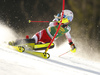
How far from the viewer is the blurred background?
5.18 meters

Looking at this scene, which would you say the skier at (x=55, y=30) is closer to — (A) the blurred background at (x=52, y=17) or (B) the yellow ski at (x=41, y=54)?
(B) the yellow ski at (x=41, y=54)

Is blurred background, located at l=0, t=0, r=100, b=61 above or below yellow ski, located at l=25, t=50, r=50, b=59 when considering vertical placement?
above

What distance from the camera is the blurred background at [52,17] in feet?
17.0

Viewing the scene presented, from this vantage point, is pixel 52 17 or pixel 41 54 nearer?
pixel 41 54

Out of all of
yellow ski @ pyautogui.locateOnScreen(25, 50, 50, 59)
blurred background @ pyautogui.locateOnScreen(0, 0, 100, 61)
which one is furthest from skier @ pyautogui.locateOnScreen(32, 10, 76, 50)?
blurred background @ pyautogui.locateOnScreen(0, 0, 100, 61)

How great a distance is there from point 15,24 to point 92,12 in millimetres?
2764

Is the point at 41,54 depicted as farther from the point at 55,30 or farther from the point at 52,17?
the point at 52,17

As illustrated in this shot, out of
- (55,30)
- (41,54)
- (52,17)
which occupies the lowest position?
(41,54)

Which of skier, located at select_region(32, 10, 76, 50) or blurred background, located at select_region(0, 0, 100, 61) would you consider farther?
blurred background, located at select_region(0, 0, 100, 61)

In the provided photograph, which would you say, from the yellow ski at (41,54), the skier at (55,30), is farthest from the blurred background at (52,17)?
the yellow ski at (41,54)

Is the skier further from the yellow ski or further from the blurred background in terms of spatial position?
the blurred background

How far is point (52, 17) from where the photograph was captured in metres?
5.13

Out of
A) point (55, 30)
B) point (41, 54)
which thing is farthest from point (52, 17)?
point (41, 54)

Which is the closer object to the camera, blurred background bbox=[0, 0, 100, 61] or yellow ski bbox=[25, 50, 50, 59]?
yellow ski bbox=[25, 50, 50, 59]
